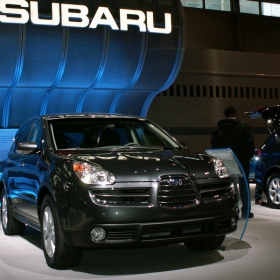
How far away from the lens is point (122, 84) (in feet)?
68.7

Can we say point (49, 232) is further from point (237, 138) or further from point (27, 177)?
point (237, 138)

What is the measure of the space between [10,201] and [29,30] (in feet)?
39.0

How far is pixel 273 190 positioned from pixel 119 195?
6335 millimetres

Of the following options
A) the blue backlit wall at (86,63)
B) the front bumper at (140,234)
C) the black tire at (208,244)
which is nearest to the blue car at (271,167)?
the black tire at (208,244)

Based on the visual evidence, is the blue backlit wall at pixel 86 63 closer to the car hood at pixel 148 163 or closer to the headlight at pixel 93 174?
the car hood at pixel 148 163

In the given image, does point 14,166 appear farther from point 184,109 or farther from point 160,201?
point 184,109

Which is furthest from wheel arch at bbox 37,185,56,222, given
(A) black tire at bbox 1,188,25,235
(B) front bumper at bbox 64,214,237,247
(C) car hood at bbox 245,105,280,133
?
(C) car hood at bbox 245,105,280,133

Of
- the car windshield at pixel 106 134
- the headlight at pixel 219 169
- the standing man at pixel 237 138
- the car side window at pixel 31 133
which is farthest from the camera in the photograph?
the standing man at pixel 237 138

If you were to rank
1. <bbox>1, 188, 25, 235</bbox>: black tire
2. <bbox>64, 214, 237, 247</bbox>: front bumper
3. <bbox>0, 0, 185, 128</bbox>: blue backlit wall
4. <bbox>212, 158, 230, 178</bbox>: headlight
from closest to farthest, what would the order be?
<bbox>64, 214, 237, 247</bbox>: front bumper
<bbox>212, 158, 230, 178</bbox>: headlight
<bbox>1, 188, 25, 235</bbox>: black tire
<bbox>0, 0, 185, 128</bbox>: blue backlit wall

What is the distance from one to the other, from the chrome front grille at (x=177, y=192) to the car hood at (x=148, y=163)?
7cm

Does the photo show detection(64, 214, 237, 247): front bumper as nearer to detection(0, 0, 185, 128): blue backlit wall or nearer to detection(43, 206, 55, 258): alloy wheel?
detection(43, 206, 55, 258): alloy wheel

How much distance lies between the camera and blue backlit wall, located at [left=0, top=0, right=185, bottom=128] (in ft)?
62.4

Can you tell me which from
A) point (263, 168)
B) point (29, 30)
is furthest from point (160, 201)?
point (29, 30)

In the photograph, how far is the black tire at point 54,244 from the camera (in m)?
5.75
